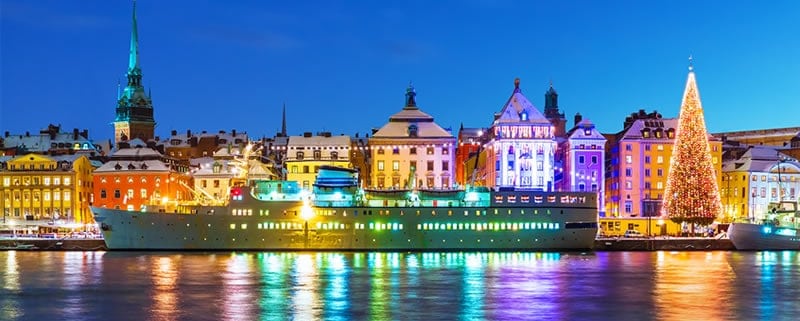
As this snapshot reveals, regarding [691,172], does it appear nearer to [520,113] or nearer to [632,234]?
[632,234]

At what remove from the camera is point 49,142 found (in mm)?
122875

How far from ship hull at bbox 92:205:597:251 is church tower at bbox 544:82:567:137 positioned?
32.0m

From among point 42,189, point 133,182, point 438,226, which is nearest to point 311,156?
point 133,182

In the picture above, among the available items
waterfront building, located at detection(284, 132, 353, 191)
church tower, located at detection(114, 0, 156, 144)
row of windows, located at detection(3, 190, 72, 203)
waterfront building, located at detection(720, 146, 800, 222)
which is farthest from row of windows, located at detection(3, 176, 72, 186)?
waterfront building, located at detection(720, 146, 800, 222)

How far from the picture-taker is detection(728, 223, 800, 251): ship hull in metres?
80.4

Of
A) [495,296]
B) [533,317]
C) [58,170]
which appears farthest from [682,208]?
[58,170]

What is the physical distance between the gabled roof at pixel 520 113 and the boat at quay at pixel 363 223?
16.4 meters

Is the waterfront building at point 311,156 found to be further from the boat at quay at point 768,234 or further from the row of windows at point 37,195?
the boat at quay at point 768,234

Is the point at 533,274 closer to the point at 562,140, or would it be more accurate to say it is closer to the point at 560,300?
the point at 560,300

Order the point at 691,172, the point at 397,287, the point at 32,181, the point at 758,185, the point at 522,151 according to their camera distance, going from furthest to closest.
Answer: the point at 32,181 → the point at 758,185 → the point at 522,151 → the point at 691,172 → the point at 397,287

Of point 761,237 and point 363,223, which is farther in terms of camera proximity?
point 761,237

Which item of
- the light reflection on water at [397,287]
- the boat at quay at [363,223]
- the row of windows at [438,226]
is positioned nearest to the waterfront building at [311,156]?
the boat at quay at [363,223]

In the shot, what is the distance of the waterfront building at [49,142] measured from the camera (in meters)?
119

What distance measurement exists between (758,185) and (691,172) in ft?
91.1
